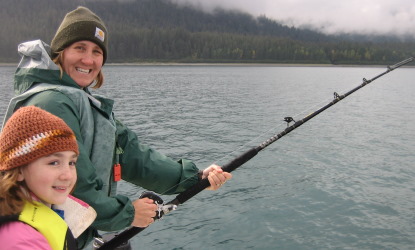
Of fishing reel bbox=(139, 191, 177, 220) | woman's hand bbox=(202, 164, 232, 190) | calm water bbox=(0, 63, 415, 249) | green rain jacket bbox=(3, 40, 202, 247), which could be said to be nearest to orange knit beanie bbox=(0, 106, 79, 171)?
green rain jacket bbox=(3, 40, 202, 247)

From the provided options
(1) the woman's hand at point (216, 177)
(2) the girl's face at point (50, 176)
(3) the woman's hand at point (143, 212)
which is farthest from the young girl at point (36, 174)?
(1) the woman's hand at point (216, 177)

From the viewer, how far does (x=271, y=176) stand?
1306 centimetres

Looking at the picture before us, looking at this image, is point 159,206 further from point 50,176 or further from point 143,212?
point 50,176

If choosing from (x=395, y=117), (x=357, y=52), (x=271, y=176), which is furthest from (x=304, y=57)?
(x=271, y=176)

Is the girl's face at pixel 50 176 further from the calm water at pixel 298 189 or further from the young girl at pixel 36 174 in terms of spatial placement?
the calm water at pixel 298 189

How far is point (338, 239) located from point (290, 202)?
2231mm

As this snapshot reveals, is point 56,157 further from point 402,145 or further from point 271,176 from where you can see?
point 402,145

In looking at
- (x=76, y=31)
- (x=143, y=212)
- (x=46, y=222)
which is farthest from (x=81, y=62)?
(x=46, y=222)

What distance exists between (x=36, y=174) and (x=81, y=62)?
1.37 meters

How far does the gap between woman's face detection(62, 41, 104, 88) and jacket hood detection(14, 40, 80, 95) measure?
24 cm

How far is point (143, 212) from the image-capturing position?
3039 millimetres

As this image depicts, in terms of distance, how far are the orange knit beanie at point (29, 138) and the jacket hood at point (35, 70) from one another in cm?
74

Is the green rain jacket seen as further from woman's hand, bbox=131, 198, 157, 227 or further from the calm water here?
the calm water

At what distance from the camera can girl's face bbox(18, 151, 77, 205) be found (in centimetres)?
206
